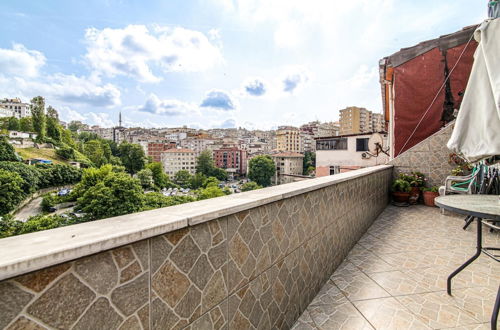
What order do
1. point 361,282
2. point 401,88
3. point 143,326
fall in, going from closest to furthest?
point 143,326, point 361,282, point 401,88

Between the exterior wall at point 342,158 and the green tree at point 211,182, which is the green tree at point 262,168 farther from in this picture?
the exterior wall at point 342,158

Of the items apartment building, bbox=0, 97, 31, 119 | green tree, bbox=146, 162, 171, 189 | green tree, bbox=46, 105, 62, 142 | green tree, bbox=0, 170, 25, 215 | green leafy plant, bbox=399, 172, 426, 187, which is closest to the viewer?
green leafy plant, bbox=399, 172, 426, 187

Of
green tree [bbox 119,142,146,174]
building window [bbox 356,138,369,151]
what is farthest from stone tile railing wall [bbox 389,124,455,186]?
green tree [bbox 119,142,146,174]

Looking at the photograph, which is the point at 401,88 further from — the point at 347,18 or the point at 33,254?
the point at 33,254

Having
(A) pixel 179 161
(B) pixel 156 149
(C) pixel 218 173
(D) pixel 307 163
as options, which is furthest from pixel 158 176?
(D) pixel 307 163

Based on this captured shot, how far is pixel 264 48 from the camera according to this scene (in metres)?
10.6

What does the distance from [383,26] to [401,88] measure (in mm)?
1664

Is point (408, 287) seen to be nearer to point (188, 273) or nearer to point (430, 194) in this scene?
point (188, 273)

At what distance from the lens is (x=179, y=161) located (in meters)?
62.2

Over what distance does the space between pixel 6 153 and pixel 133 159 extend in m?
22.3

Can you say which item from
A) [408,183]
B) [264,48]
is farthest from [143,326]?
[264,48]

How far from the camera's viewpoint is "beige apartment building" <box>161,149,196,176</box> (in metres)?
61.8

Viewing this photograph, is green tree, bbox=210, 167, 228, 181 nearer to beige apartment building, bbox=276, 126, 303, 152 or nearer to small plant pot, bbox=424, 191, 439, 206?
beige apartment building, bbox=276, 126, 303, 152

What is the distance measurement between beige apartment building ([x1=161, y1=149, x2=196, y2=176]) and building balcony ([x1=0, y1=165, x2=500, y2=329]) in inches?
2411
